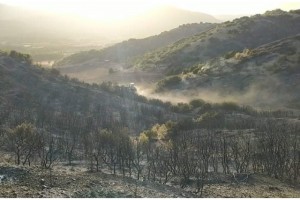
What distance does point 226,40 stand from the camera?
115 meters

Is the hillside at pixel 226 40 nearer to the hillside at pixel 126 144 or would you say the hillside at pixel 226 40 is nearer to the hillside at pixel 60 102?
the hillside at pixel 60 102

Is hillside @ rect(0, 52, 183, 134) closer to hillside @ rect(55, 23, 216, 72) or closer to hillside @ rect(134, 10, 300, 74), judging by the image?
hillside @ rect(134, 10, 300, 74)

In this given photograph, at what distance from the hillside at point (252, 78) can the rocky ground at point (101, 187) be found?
38971 mm

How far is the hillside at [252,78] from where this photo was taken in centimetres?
7281

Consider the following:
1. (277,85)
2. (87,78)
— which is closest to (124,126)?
(277,85)

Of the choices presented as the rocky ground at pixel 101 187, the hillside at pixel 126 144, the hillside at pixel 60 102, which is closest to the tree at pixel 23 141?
the hillside at pixel 126 144

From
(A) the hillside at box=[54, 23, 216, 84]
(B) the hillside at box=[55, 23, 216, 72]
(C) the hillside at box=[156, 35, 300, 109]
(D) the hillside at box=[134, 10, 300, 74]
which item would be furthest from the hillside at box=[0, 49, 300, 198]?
(B) the hillside at box=[55, 23, 216, 72]

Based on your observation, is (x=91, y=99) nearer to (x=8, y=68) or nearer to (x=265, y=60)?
(x=8, y=68)

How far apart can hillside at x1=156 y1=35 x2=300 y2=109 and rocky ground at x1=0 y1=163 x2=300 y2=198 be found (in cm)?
3897

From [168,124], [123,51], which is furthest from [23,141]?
Result: [123,51]

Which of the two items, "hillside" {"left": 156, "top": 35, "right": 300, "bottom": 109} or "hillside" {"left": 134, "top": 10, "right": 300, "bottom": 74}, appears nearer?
"hillside" {"left": 156, "top": 35, "right": 300, "bottom": 109}

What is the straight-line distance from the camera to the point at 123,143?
37750mm

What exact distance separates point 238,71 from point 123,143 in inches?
1976

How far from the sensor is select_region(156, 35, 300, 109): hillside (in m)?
72.8
